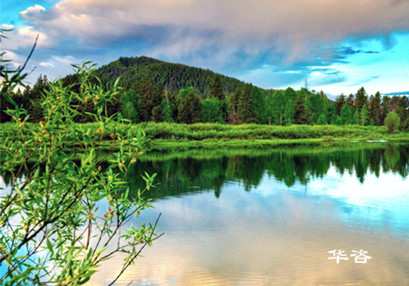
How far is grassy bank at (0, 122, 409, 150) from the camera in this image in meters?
46.6

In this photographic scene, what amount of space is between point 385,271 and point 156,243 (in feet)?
19.1

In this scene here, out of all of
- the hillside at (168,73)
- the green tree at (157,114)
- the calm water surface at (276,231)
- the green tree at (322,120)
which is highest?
the hillside at (168,73)

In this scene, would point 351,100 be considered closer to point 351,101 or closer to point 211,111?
point 351,101

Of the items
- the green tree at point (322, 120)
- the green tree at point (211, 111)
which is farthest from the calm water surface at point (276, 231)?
the green tree at point (322, 120)

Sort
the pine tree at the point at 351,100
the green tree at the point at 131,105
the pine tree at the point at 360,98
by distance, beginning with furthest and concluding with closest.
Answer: the pine tree at the point at 351,100 → the pine tree at the point at 360,98 → the green tree at the point at 131,105

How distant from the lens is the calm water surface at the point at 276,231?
757cm

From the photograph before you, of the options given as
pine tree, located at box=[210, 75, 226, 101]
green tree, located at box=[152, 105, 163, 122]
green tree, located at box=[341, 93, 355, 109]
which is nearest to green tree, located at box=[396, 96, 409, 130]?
green tree, located at box=[341, 93, 355, 109]

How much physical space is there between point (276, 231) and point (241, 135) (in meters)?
44.2

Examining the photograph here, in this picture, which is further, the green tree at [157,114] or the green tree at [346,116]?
the green tree at [346,116]

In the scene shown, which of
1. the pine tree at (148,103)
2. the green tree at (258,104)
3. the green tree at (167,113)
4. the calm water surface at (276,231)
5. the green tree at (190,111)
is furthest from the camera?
the green tree at (258,104)

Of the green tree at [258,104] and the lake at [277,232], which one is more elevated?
the green tree at [258,104]

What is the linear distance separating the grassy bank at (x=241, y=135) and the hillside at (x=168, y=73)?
78242 millimetres

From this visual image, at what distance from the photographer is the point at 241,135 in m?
54.4

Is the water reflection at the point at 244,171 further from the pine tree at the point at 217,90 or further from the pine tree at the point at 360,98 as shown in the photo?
the pine tree at the point at 360,98
